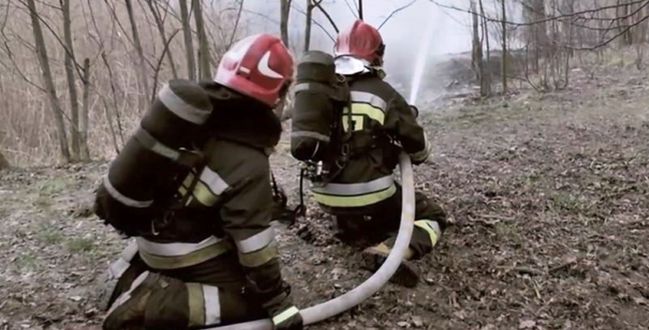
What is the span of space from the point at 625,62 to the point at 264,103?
11.4 metres

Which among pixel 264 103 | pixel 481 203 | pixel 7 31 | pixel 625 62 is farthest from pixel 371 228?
pixel 625 62

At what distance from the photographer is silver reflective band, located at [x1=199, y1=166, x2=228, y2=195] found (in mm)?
2180

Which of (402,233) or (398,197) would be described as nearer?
(402,233)

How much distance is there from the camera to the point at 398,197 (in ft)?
10.6

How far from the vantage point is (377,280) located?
108 inches

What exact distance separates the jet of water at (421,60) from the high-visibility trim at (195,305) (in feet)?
26.5

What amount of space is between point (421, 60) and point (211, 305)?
477 inches

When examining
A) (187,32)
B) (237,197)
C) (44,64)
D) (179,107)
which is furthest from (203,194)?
(44,64)

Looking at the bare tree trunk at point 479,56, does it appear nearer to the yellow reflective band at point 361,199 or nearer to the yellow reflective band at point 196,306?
the yellow reflective band at point 361,199

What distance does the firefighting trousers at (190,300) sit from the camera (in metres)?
2.32

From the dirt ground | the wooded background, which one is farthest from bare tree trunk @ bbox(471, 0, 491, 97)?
the dirt ground

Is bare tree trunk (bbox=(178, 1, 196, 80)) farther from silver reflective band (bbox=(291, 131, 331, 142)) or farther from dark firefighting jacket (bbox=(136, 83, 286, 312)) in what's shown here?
dark firefighting jacket (bbox=(136, 83, 286, 312))

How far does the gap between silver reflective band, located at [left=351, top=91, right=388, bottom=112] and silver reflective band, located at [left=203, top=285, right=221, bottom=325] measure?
1.20 m

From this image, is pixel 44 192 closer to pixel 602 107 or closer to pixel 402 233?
pixel 402 233
